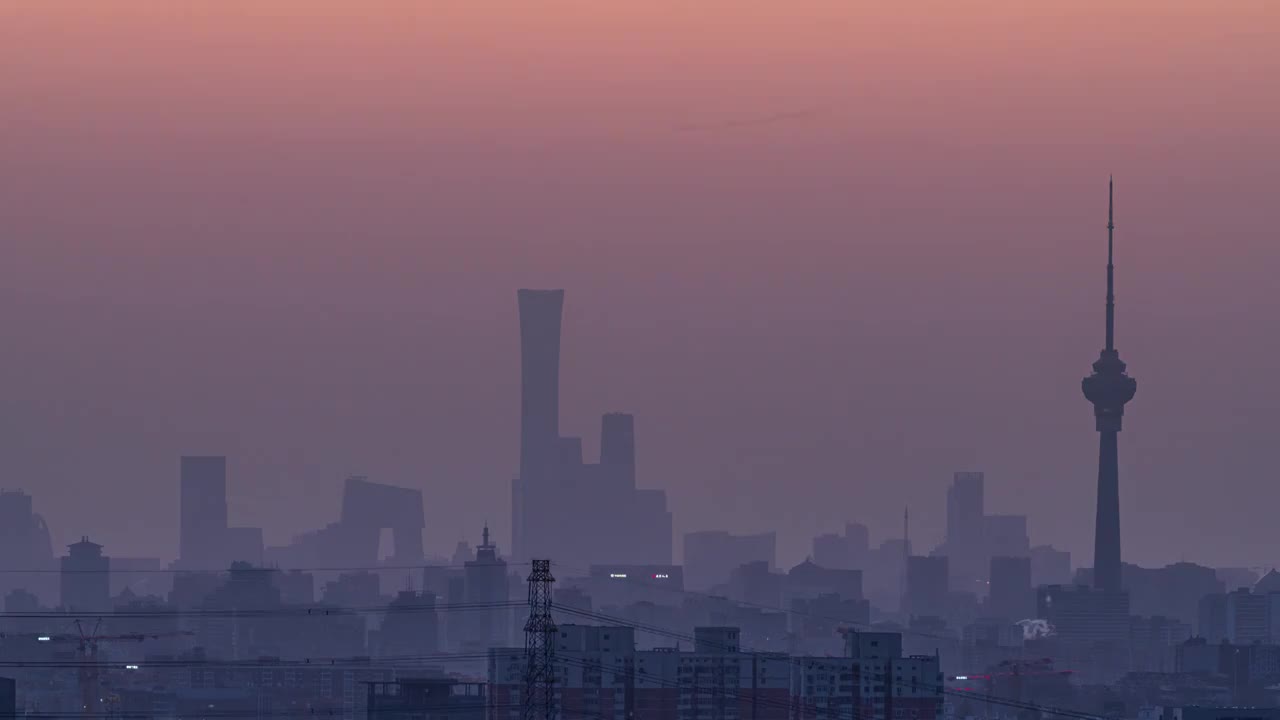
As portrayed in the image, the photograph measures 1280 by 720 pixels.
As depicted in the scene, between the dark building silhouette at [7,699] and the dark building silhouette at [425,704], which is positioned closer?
the dark building silhouette at [7,699]

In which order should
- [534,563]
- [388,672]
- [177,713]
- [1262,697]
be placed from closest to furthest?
[534,563] < [177,713] < [388,672] < [1262,697]

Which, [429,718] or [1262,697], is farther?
[1262,697]

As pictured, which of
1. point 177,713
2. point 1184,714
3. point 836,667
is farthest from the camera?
point 177,713

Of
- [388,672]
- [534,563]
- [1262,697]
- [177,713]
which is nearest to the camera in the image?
[534,563]

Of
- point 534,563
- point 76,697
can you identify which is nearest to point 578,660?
point 534,563

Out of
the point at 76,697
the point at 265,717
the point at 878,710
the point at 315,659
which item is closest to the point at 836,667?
the point at 878,710

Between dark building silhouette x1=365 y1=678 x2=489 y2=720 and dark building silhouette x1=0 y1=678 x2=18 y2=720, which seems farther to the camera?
dark building silhouette x1=365 y1=678 x2=489 y2=720

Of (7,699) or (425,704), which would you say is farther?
(425,704)

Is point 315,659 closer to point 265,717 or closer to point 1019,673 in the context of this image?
point 265,717

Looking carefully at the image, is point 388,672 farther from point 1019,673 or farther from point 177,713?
point 1019,673
